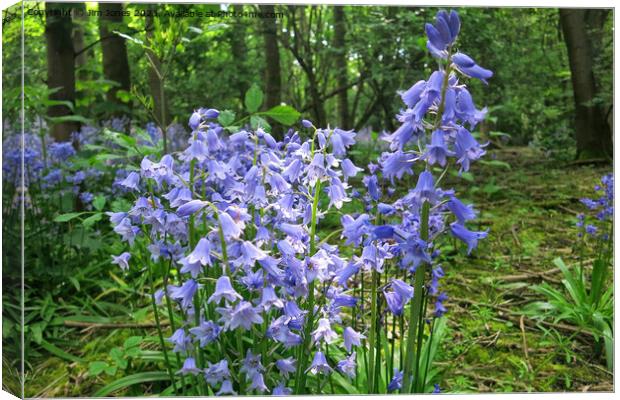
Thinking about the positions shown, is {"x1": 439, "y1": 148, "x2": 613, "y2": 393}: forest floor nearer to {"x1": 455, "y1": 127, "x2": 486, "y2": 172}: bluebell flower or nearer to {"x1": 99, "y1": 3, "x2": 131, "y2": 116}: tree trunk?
{"x1": 455, "y1": 127, "x2": 486, "y2": 172}: bluebell flower

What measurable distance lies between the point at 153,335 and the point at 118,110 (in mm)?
1205

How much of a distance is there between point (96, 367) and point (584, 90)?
228 centimetres

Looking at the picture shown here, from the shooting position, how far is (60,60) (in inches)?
104

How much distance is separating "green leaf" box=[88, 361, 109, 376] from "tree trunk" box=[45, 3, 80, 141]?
1254mm

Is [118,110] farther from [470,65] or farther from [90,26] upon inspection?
[470,65]

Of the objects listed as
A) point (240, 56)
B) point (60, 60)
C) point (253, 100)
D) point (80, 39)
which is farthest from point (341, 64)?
point (60, 60)

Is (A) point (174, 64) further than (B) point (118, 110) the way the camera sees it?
No

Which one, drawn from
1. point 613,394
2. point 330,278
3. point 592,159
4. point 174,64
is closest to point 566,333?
point 613,394

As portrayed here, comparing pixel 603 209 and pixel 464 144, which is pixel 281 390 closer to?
pixel 464 144

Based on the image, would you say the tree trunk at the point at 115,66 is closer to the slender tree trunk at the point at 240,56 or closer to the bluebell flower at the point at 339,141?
the slender tree trunk at the point at 240,56

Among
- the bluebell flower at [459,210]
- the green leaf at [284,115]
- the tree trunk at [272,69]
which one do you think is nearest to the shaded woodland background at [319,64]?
the tree trunk at [272,69]

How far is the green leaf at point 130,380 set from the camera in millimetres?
1910

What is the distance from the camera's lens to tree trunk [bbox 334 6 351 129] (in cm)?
263

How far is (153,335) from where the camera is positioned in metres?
2.30
